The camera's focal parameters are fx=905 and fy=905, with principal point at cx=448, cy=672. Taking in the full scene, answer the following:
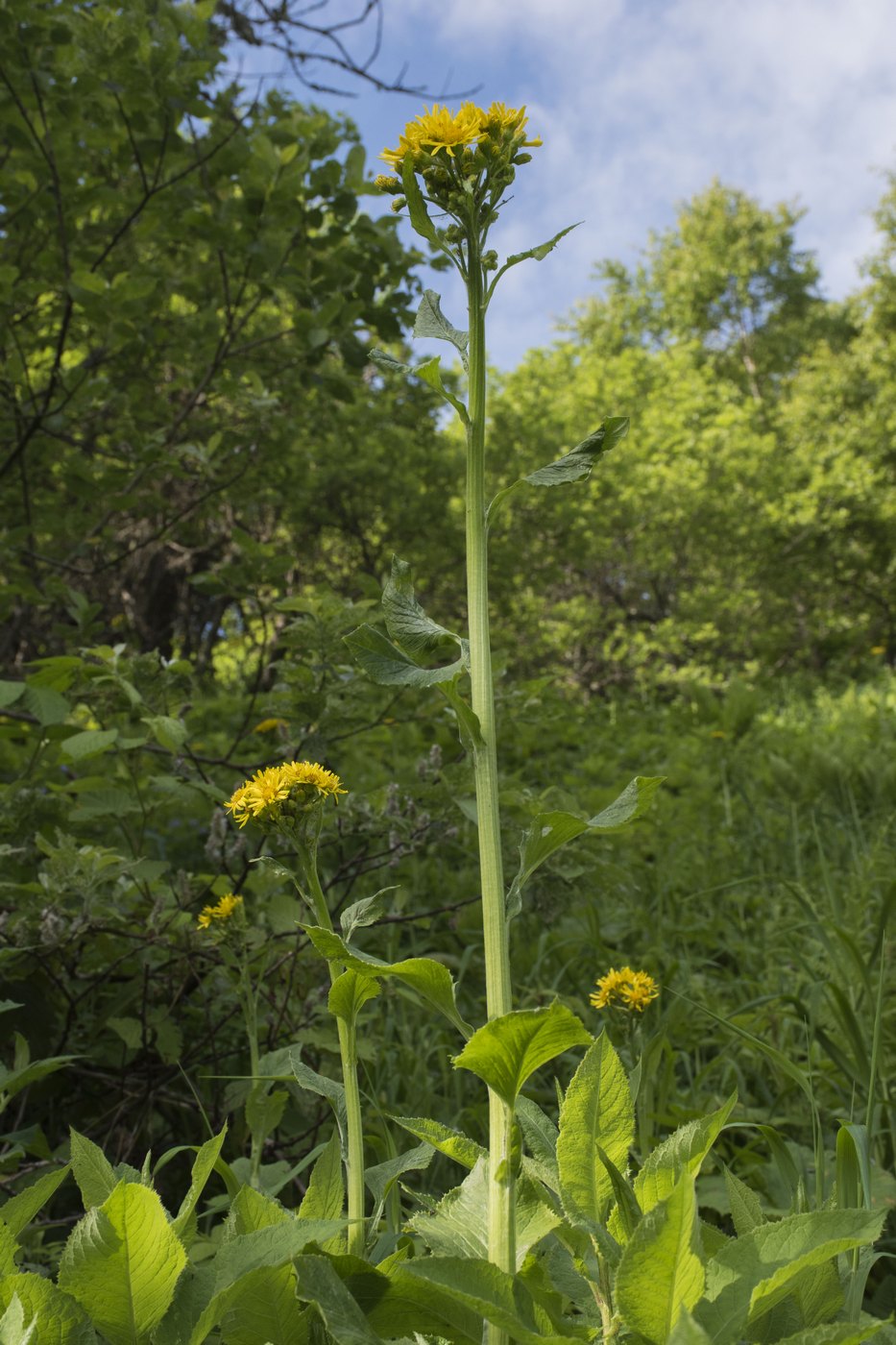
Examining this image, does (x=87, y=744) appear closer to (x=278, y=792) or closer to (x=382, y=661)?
(x=278, y=792)

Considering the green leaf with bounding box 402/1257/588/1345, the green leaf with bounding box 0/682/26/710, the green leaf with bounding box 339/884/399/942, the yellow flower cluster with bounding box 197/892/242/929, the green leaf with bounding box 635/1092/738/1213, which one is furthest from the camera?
the green leaf with bounding box 0/682/26/710

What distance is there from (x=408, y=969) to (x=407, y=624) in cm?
30

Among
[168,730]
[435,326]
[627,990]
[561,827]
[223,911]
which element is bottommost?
[627,990]

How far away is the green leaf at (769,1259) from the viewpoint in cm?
55

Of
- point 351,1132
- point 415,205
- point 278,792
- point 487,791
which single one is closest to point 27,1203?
point 351,1132

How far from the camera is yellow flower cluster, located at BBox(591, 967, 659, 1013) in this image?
1324 millimetres

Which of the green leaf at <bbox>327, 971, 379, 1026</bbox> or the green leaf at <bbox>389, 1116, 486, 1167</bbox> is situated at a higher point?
the green leaf at <bbox>327, 971, 379, 1026</bbox>

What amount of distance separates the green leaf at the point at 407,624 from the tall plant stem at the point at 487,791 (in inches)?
1.5

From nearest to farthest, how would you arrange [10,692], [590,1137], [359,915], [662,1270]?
1. [662,1270]
2. [590,1137]
3. [359,915]
4. [10,692]

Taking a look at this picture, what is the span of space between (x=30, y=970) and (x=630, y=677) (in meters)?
7.50

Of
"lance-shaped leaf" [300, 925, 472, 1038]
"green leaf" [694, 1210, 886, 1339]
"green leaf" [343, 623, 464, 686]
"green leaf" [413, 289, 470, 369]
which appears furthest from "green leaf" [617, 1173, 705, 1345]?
"green leaf" [413, 289, 470, 369]

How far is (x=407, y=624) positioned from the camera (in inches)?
30.6

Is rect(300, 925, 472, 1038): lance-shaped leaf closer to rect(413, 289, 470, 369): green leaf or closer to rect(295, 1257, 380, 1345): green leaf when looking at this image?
rect(295, 1257, 380, 1345): green leaf

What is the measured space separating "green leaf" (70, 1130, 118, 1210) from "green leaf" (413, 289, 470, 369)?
74 cm
